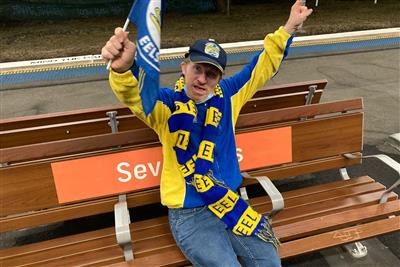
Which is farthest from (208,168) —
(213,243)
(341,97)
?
(341,97)

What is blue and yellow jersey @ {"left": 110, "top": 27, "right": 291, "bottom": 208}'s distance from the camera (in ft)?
6.69

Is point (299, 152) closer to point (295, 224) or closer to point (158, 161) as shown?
point (295, 224)

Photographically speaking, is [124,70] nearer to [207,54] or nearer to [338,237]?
[207,54]

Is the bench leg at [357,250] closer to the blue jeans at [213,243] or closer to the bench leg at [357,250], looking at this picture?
the bench leg at [357,250]

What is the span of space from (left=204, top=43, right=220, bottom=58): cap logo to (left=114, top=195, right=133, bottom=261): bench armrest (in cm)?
100

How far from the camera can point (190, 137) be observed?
209 cm

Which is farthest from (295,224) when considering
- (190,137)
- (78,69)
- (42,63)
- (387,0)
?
→ (387,0)

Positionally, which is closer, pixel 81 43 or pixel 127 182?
pixel 127 182

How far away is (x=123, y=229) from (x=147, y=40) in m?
1.01

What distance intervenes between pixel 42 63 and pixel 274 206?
19.5ft

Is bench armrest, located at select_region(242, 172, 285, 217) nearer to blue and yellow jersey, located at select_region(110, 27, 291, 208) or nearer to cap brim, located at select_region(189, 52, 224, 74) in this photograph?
blue and yellow jersey, located at select_region(110, 27, 291, 208)

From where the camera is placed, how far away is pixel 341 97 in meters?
5.46

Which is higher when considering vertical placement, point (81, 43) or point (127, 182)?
point (127, 182)

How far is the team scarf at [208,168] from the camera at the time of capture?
204cm
